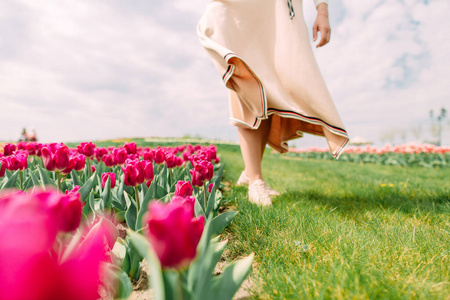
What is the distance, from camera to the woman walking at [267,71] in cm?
210

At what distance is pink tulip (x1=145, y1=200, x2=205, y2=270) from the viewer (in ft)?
1.59

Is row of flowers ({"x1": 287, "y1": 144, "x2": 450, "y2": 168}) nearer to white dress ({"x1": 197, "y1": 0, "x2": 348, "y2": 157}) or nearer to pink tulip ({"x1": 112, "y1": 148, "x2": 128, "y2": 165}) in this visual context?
white dress ({"x1": 197, "y1": 0, "x2": 348, "y2": 157})

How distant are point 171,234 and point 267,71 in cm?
200

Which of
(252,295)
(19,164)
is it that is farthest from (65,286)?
(19,164)

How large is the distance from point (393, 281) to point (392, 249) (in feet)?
1.16

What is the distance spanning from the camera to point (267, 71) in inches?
89.0

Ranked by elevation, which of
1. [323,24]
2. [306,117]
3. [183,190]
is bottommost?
[183,190]

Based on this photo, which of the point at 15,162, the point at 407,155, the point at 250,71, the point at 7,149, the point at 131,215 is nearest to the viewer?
the point at 131,215

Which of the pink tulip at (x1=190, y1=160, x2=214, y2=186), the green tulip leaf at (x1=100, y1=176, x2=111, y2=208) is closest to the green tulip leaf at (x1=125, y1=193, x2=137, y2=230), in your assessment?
the green tulip leaf at (x1=100, y1=176, x2=111, y2=208)

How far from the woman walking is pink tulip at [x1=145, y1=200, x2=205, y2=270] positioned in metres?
1.67

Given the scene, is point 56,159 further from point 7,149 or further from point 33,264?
point 7,149

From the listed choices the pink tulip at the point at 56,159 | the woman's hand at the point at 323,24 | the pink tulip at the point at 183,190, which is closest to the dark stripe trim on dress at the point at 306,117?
the woman's hand at the point at 323,24

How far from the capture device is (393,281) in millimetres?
890

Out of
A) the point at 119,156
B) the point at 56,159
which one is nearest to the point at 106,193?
the point at 56,159
